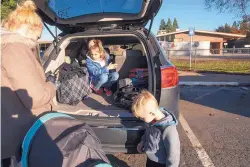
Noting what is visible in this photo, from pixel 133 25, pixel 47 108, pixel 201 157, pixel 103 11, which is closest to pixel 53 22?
pixel 103 11

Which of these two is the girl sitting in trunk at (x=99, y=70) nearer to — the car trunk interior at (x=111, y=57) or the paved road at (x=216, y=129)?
the car trunk interior at (x=111, y=57)

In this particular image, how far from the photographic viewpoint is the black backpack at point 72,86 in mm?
3883

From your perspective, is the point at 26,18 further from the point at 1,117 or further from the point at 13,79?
the point at 1,117

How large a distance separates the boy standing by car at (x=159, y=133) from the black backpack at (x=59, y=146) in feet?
2.57

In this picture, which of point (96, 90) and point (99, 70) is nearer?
point (96, 90)

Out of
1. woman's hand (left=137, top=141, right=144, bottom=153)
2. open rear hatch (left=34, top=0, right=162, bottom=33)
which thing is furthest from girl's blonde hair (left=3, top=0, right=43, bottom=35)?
open rear hatch (left=34, top=0, right=162, bottom=33)

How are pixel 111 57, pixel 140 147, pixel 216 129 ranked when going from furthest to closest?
1. pixel 111 57
2. pixel 216 129
3. pixel 140 147

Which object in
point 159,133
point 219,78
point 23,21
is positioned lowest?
point 219,78

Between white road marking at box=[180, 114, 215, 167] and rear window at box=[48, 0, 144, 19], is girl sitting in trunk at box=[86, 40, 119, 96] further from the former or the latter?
white road marking at box=[180, 114, 215, 167]

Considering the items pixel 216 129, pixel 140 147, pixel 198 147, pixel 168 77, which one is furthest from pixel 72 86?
pixel 216 129

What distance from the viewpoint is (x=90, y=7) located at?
396 cm

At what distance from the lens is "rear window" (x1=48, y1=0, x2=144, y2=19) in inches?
150

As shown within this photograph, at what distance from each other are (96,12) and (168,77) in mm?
1434

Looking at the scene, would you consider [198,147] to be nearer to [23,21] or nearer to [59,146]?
[59,146]
